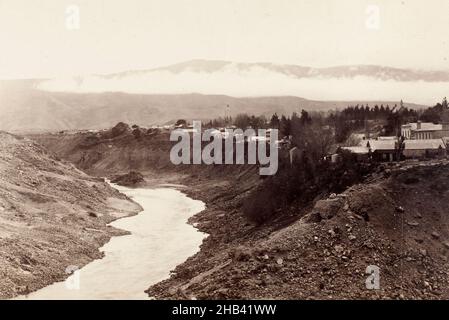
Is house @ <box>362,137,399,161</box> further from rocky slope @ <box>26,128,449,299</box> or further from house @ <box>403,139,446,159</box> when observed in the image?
rocky slope @ <box>26,128,449,299</box>

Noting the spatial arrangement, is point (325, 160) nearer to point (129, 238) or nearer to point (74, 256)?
point (129, 238)

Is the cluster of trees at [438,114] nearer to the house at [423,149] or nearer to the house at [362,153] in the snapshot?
the house at [423,149]

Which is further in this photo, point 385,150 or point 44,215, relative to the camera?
point 44,215

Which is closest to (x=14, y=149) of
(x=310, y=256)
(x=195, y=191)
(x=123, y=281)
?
(x=195, y=191)

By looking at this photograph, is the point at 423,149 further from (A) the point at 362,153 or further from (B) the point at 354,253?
(B) the point at 354,253

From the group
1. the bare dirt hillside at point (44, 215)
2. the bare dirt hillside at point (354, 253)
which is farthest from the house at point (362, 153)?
the bare dirt hillside at point (44, 215)

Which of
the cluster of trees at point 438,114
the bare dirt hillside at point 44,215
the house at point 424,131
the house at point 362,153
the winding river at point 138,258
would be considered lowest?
the winding river at point 138,258

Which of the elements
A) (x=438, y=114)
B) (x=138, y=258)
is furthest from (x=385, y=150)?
(x=438, y=114)

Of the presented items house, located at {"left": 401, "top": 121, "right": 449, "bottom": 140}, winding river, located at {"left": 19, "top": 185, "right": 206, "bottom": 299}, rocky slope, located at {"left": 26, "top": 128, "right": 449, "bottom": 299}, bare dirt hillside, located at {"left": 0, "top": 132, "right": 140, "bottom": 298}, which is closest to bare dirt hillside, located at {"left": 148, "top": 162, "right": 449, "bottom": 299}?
rocky slope, located at {"left": 26, "top": 128, "right": 449, "bottom": 299}
